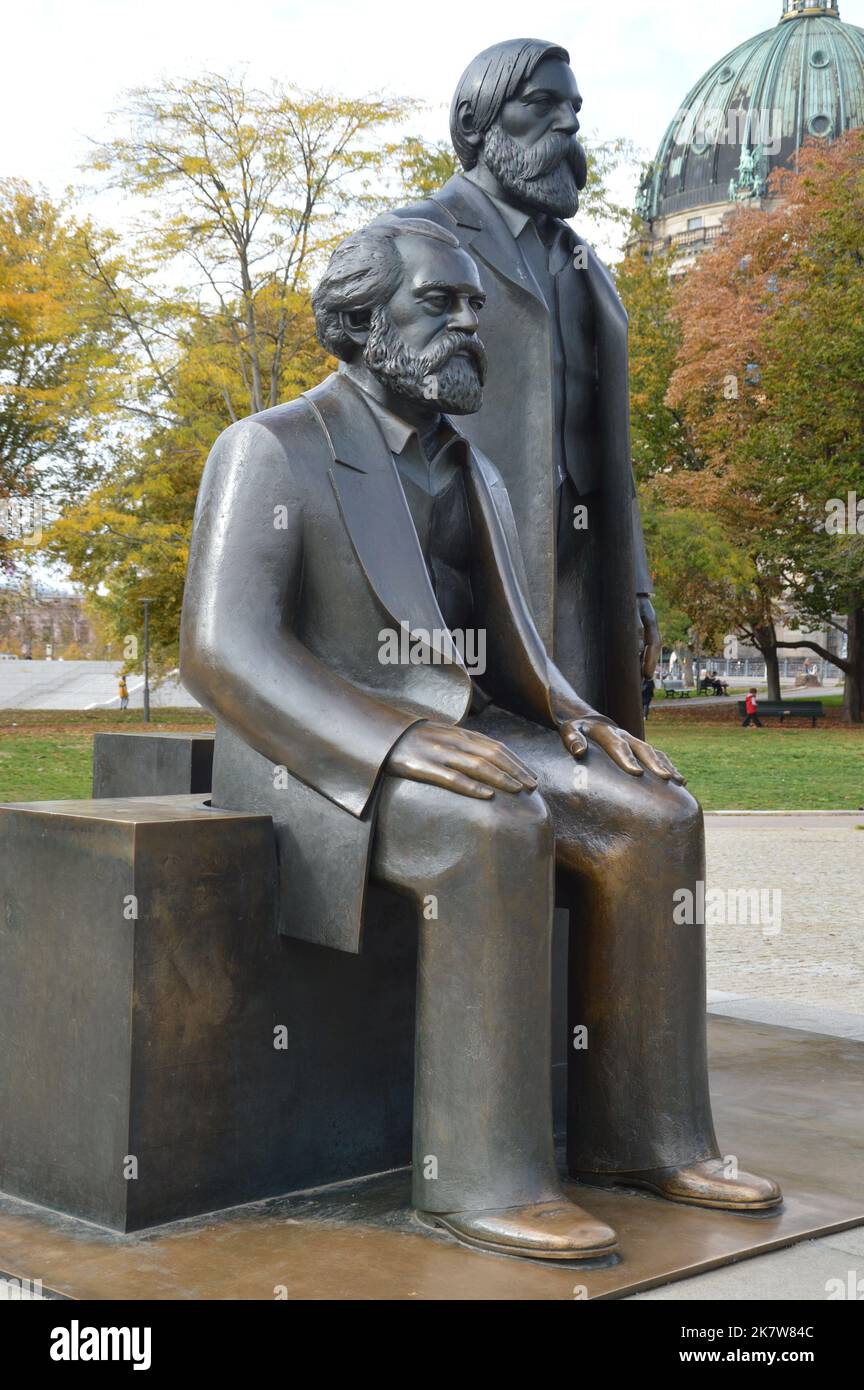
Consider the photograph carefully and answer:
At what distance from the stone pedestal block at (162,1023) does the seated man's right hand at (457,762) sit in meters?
0.39

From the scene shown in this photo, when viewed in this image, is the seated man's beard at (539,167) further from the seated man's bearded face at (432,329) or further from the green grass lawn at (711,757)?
the green grass lawn at (711,757)

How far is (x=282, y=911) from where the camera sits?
11.3 feet

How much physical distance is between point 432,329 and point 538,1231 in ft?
6.05

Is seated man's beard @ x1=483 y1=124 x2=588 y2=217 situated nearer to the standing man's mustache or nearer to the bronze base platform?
the standing man's mustache

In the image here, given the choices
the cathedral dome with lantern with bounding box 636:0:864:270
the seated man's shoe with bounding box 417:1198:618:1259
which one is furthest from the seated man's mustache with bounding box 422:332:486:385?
the cathedral dome with lantern with bounding box 636:0:864:270

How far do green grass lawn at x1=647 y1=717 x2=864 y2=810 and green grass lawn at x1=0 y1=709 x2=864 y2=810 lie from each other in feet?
0.04

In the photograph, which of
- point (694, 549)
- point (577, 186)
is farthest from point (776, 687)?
point (577, 186)

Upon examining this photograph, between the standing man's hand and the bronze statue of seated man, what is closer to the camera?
the bronze statue of seated man

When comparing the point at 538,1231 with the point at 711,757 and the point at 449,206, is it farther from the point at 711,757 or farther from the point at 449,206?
the point at 711,757

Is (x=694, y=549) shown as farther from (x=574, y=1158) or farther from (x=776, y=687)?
(x=574, y=1158)

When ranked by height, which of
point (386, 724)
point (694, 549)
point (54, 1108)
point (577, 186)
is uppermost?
point (694, 549)

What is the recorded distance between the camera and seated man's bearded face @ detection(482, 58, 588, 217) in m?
4.32

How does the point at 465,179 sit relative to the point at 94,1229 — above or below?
above
